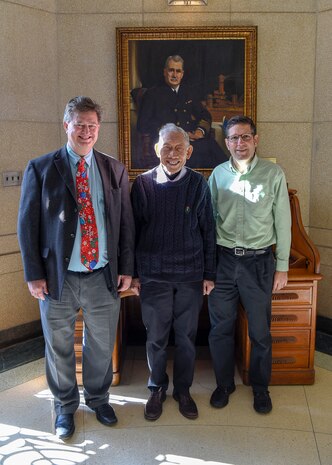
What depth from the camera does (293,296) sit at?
3.03m

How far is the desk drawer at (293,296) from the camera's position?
3025mm

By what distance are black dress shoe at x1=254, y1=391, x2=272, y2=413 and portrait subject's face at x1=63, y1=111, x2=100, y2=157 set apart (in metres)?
1.65

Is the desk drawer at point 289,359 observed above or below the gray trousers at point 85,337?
below

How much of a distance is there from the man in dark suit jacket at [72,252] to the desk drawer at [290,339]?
1.07 m

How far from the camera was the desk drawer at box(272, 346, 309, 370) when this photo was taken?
305 centimetres

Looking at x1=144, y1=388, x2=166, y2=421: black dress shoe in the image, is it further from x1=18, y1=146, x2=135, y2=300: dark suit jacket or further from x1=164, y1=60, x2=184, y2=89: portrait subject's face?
x1=164, y1=60, x2=184, y2=89: portrait subject's face

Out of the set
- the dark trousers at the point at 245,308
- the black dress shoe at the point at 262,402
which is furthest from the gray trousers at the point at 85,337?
the black dress shoe at the point at 262,402

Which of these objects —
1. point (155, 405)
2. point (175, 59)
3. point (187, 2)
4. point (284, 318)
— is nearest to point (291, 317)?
point (284, 318)

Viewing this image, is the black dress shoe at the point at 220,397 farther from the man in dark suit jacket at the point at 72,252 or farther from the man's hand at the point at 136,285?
→ the man's hand at the point at 136,285

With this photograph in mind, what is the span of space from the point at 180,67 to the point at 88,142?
5.11ft

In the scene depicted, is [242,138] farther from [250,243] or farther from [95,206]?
[95,206]

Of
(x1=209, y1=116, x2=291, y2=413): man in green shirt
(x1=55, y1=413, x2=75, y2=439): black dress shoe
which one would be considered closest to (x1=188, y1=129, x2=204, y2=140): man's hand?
(x1=209, y1=116, x2=291, y2=413): man in green shirt

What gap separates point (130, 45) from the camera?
11.8ft

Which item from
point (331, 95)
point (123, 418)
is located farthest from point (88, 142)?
point (331, 95)
